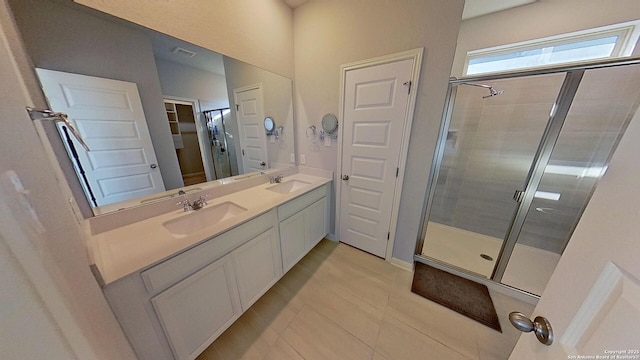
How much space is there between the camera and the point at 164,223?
3.83 ft

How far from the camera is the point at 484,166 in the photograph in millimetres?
2377

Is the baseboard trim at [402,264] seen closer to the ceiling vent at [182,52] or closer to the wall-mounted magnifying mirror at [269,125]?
the wall-mounted magnifying mirror at [269,125]

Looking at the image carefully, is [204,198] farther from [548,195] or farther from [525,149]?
[548,195]

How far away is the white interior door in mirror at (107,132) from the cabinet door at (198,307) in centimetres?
69

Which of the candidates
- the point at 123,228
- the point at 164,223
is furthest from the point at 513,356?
the point at 123,228

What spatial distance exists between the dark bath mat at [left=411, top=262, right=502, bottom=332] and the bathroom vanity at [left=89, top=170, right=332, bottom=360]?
4.27ft

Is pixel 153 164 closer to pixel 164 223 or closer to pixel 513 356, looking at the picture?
pixel 164 223

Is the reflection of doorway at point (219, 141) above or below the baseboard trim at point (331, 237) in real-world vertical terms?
above

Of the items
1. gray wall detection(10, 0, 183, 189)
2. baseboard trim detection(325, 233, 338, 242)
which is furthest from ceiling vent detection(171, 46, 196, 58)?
baseboard trim detection(325, 233, 338, 242)

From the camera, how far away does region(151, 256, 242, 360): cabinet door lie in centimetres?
94

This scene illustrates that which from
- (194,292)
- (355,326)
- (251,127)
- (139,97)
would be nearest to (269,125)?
(251,127)

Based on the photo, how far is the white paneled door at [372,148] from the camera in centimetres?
163

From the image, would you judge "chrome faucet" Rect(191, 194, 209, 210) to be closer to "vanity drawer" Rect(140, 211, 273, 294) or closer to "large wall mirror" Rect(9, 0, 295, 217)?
"large wall mirror" Rect(9, 0, 295, 217)

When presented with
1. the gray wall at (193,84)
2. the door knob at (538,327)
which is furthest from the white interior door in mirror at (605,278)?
the gray wall at (193,84)
